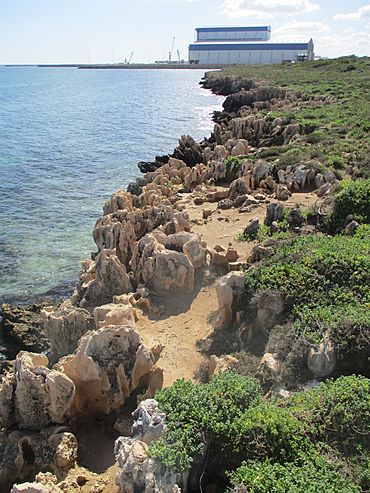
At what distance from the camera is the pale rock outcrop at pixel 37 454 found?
7.58 metres

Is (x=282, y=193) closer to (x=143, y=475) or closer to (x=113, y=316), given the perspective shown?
(x=113, y=316)

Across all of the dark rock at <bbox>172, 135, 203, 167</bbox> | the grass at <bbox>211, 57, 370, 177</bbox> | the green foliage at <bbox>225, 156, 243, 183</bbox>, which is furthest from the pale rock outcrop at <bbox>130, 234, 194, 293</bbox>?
the dark rock at <bbox>172, 135, 203, 167</bbox>

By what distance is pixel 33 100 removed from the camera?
3302 inches

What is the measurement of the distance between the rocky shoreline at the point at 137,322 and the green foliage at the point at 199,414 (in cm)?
17

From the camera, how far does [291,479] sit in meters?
5.61

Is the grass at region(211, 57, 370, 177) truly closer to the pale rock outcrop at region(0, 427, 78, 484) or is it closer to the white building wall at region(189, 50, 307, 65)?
the pale rock outcrop at region(0, 427, 78, 484)

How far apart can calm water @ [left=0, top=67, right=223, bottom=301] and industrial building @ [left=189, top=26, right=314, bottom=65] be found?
73.9 m

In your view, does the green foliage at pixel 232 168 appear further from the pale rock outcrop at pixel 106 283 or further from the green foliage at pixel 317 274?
the green foliage at pixel 317 274

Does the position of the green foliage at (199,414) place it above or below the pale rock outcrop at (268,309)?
above

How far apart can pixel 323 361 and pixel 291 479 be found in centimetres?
268

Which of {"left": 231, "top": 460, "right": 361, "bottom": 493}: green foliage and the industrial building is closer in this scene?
{"left": 231, "top": 460, "right": 361, "bottom": 493}: green foliage

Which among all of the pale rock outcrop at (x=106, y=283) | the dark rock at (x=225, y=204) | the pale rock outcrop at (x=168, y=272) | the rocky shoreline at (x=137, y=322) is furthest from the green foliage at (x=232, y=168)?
the pale rock outcrop at (x=106, y=283)

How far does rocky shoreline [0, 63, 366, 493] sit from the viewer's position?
7614 millimetres

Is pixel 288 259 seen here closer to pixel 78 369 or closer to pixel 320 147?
pixel 78 369
